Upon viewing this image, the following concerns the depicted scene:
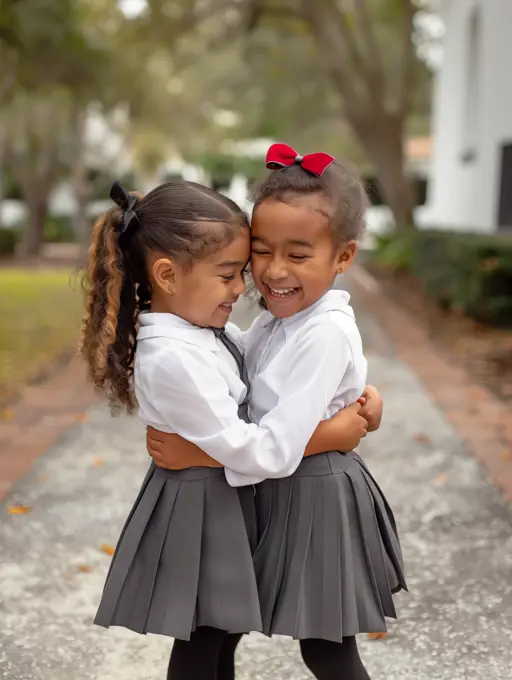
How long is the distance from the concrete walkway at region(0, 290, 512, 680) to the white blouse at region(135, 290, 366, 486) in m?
1.10

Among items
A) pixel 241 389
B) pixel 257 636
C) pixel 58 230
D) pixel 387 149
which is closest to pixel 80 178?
pixel 58 230

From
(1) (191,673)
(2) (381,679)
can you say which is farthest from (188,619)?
(2) (381,679)

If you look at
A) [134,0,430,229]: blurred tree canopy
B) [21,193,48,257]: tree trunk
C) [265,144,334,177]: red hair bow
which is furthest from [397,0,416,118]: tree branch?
[265,144,334,177]: red hair bow

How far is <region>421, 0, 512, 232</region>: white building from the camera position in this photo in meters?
12.3

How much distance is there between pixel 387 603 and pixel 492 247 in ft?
22.9

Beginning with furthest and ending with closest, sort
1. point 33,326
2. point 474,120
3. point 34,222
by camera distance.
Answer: point 34,222 → point 474,120 → point 33,326

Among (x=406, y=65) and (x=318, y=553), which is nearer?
(x=318, y=553)

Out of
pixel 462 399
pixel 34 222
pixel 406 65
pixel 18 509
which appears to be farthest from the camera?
pixel 34 222

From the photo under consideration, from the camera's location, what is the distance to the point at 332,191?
1.98 meters

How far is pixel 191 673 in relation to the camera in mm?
2127

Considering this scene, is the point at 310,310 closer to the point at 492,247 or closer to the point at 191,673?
the point at 191,673

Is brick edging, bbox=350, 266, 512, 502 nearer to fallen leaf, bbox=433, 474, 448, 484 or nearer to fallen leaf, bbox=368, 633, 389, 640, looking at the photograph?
fallen leaf, bbox=433, 474, 448, 484

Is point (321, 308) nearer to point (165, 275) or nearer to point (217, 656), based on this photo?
point (165, 275)

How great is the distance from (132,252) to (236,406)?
0.42m
